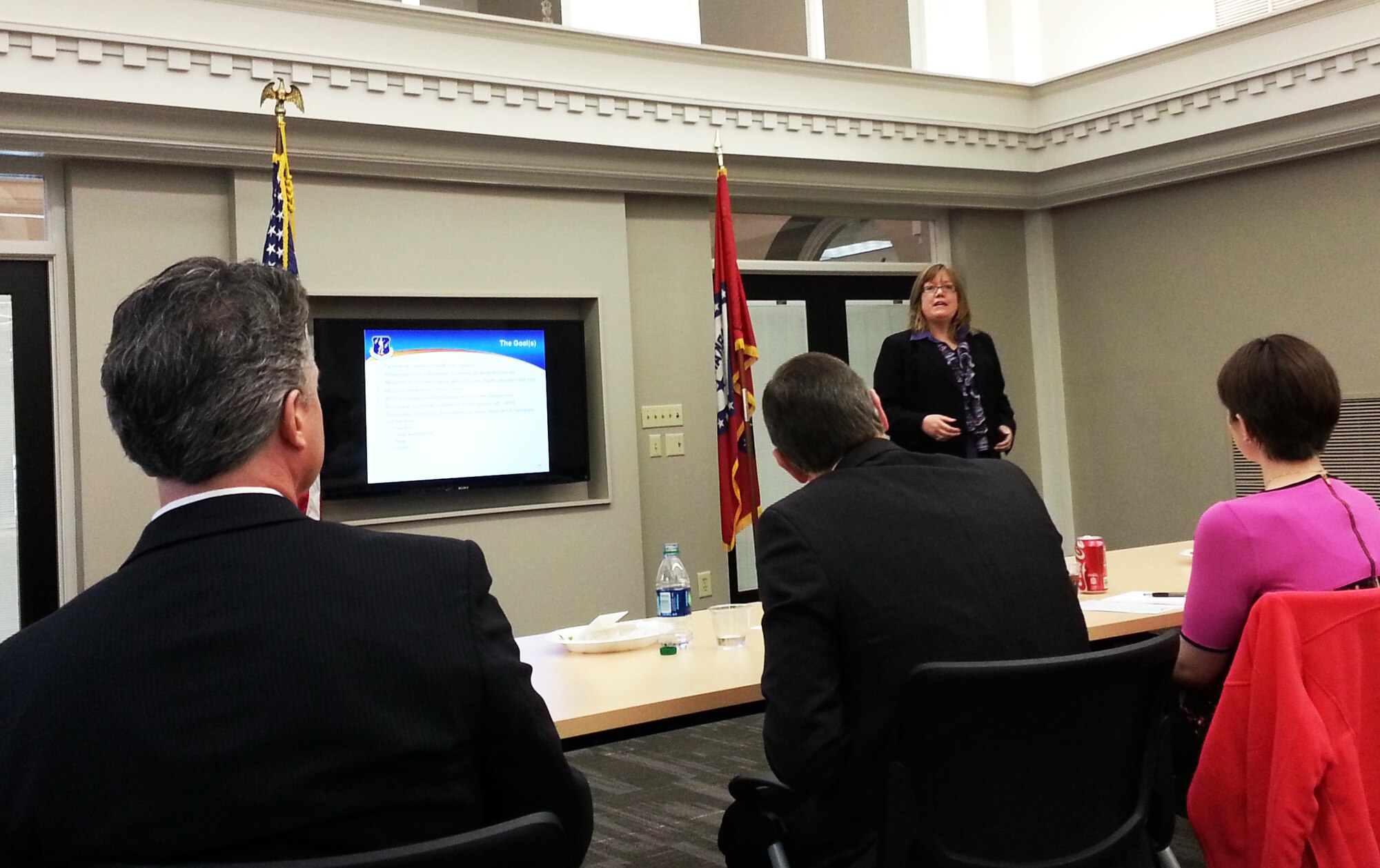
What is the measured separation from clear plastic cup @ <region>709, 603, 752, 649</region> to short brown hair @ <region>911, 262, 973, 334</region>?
253 cm

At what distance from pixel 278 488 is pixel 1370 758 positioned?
151cm

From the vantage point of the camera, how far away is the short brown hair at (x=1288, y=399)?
77.0 inches

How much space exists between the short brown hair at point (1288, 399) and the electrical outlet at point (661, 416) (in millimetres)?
3690

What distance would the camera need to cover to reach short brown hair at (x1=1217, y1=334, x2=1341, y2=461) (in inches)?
77.0

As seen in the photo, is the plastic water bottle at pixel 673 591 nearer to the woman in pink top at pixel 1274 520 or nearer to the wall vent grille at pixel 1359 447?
the woman in pink top at pixel 1274 520

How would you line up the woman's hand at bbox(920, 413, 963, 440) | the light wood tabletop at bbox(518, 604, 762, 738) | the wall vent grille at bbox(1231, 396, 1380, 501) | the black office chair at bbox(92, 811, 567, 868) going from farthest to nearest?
the wall vent grille at bbox(1231, 396, 1380, 501), the woman's hand at bbox(920, 413, 963, 440), the light wood tabletop at bbox(518, 604, 762, 738), the black office chair at bbox(92, 811, 567, 868)

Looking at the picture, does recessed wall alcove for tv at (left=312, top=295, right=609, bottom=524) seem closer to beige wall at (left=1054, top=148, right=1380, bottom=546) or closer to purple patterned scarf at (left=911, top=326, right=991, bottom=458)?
purple patterned scarf at (left=911, top=326, right=991, bottom=458)

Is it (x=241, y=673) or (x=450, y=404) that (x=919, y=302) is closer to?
(x=450, y=404)

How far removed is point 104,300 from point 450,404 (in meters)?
1.39

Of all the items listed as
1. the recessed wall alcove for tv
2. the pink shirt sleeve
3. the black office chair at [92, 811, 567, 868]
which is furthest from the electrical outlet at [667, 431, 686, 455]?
the black office chair at [92, 811, 567, 868]

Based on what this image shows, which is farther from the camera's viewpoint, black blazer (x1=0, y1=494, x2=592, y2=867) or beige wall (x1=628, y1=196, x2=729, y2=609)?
beige wall (x1=628, y1=196, x2=729, y2=609)

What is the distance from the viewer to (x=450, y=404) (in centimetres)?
500

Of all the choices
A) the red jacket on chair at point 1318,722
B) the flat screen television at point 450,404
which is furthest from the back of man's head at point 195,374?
the flat screen television at point 450,404

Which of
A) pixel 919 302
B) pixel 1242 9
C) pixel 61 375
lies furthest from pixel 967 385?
pixel 61 375
